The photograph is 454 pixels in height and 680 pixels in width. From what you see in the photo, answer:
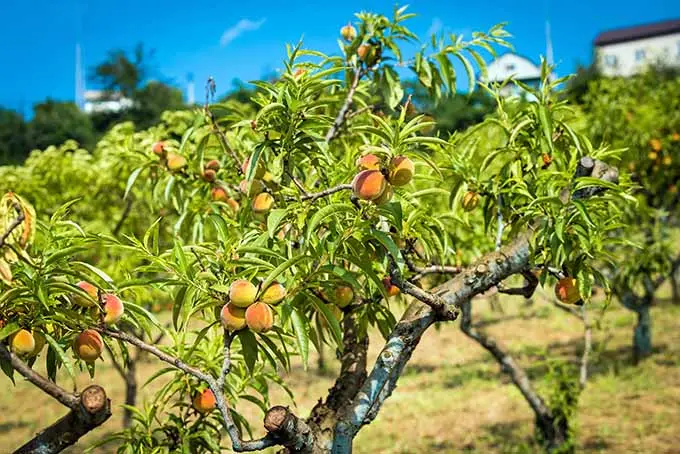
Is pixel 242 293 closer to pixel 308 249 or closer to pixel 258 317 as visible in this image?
pixel 258 317

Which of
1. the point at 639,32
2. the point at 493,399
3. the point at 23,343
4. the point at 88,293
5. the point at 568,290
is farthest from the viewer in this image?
the point at 639,32

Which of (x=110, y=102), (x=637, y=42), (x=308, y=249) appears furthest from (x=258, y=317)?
(x=637, y=42)

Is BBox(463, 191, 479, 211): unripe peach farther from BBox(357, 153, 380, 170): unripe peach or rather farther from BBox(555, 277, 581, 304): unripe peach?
BBox(357, 153, 380, 170): unripe peach

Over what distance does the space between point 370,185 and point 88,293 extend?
1.89 feet

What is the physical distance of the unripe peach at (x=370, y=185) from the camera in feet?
4.59

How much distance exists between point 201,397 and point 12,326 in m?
0.84

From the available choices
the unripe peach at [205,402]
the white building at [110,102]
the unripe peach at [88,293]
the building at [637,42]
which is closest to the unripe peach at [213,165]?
the unripe peach at [205,402]

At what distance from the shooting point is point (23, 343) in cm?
133

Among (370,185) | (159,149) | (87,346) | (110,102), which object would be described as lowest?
(87,346)

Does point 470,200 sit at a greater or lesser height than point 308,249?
greater

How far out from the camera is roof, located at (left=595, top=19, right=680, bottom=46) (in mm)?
47625

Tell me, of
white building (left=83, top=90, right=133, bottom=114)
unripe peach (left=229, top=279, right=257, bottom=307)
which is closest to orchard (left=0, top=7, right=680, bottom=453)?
unripe peach (left=229, top=279, right=257, bottom=307)

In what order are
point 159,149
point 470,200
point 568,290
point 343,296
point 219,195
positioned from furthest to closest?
point 159,149 < point 219,195 < point 470,200 < point 568,290 < point 343,296

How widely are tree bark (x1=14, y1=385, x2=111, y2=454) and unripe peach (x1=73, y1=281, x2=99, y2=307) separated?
16 centimetres
